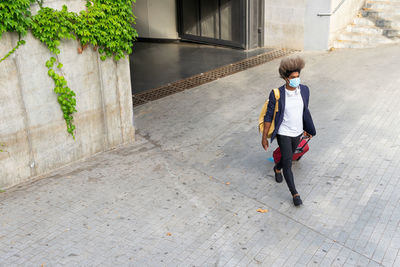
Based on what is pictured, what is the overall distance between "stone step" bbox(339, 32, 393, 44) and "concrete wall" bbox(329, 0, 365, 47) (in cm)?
23

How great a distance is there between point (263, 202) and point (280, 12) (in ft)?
26.8

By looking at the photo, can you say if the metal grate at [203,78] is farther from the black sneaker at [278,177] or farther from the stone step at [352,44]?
the black sneaker at [278,177]

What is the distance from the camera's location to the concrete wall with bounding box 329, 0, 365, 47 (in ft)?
40.6

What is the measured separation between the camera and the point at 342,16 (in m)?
12.7

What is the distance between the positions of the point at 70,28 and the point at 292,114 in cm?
316

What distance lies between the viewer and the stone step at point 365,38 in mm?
12414

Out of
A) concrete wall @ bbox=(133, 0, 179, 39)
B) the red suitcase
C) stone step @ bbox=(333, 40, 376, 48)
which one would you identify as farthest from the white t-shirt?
concrete wall @ bbox=(133, 0, 179, 39)

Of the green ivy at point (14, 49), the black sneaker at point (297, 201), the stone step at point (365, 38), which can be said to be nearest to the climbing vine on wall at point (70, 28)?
the green ivy at point (14, 49)

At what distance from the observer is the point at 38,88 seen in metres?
6.39

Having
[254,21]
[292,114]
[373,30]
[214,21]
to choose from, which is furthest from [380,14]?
[292,114]

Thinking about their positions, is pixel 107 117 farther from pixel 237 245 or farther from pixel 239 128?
pixel 237 245

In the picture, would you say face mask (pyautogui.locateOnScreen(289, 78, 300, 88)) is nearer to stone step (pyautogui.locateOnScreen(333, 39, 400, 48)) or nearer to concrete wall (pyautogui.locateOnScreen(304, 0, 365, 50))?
concrete wall (pyautogui.locateOnScreen(304, 0, 365, 50))

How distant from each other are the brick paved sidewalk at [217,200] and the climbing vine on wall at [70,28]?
1.31m

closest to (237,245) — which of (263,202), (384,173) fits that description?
(263,202)
